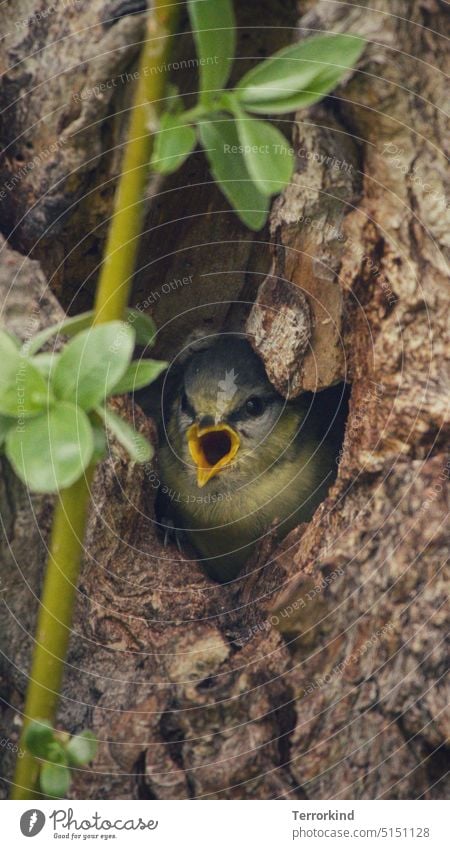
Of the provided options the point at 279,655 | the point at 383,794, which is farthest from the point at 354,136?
the point at 383,794

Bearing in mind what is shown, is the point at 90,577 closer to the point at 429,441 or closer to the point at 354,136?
the point at 429,441

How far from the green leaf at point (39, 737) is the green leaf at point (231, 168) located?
69 centimetres

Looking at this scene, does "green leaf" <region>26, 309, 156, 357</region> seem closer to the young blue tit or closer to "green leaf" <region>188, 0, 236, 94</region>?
"green leaf" <region>188, 0, 236, 94</region>

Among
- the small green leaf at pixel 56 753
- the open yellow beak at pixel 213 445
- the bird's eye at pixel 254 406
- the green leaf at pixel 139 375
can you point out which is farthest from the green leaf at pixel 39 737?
the bird's eye at pixel 254 406

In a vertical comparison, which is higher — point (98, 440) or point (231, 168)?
point (231, 168)

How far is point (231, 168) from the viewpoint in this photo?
109cm

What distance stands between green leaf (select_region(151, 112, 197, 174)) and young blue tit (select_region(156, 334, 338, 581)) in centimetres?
128

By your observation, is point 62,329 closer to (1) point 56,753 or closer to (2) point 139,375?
(2) point 139,375

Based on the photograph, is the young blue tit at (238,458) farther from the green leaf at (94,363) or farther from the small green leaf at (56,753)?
the green leaf at (94,363)

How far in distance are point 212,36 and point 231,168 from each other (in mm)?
160
